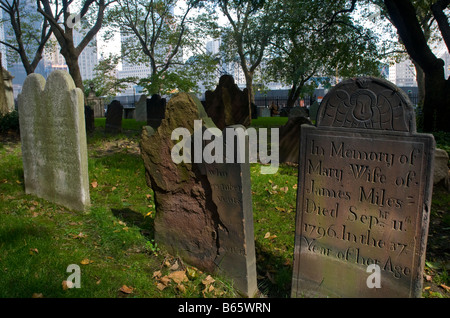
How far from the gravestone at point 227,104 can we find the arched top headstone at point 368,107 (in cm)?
756

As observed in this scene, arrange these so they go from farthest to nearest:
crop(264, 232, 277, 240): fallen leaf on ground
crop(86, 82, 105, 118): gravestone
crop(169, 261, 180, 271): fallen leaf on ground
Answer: crop(86, 82, 105, 118): gravestone, crop(264, 232, 277, 240): fallen leaf on ground, crop(169, 261, 180, 271): fallen leaf on ground

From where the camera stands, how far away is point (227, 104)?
1123 centimetres

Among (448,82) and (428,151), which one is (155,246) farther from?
(448,82)

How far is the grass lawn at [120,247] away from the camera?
3.58 metres

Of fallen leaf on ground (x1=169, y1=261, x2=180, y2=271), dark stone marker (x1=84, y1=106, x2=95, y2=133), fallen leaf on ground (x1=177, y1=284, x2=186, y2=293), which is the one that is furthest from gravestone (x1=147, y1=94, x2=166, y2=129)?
fallen leaf on ground (x1=177, y1=284, x2=186, y2=293)

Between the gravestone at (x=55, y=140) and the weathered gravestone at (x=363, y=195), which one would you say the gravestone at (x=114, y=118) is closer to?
the gravestone at (x=55, y=140)

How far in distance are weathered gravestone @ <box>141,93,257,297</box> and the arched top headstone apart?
3.33 feet

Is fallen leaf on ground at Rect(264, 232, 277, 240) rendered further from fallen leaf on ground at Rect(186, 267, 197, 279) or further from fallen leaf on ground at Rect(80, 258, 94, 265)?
fallen leaf on ground at Rect(80, 258, 94, 265)

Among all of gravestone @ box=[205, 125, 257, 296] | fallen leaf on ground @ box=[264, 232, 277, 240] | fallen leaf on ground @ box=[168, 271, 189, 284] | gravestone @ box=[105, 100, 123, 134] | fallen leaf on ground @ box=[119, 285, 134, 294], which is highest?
gravestone @ box=[105, 100, 123, 134]

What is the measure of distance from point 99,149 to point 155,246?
6110mm

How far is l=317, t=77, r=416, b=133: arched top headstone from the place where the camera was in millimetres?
2971

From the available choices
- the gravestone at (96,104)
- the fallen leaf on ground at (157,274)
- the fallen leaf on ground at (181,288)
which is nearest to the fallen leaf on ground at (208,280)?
the fallen leaf on ground at (181,288)

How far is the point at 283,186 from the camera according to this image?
702 cm

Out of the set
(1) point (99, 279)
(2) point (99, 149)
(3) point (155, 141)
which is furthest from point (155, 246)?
(2) point (99, 149)
